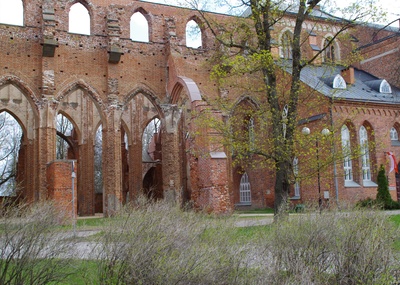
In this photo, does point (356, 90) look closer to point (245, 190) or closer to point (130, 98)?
point (245, 190)

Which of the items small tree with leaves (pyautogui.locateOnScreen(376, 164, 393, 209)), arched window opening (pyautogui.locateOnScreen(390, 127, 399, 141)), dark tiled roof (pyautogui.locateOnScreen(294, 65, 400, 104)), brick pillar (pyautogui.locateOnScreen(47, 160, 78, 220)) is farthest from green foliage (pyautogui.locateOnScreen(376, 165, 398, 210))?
brick pillar (pyautogui.locateOnScreen(47, 160, 78, 220))

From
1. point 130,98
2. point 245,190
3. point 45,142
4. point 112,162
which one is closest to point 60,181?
point 45,142

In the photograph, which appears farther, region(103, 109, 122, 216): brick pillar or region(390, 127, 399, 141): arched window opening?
region(390, 127, 399, 141): arched window opening

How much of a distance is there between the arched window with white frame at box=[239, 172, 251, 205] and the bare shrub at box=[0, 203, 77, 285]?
2302 cm

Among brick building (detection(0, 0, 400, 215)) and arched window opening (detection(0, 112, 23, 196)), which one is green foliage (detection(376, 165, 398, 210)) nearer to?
brick building (detection(0, 0, 400, 215))

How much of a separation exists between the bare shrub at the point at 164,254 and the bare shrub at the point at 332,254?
1.66 feet

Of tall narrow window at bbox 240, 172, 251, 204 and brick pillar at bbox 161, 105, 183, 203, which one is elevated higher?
brick pillar at bbox 161, 105, 183, 203

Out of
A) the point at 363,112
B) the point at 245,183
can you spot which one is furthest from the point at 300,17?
the point at 245,183

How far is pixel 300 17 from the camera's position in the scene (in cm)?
1373

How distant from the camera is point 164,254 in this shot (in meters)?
5.50

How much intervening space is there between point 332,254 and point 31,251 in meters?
3.74

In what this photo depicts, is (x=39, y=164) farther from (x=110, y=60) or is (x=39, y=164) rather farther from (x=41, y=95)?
(x=110, y=60)

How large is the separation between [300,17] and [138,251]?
1024 centimetres

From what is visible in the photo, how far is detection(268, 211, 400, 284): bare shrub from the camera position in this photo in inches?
223
